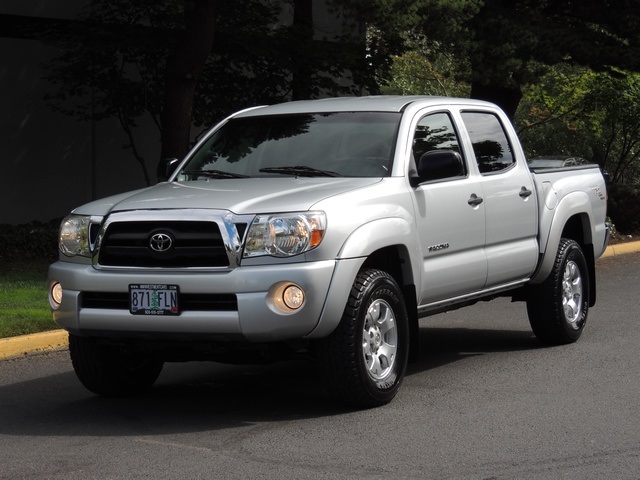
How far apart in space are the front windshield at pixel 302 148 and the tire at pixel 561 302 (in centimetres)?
220

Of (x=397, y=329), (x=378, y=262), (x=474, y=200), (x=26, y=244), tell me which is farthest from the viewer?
(x=26, y=244)

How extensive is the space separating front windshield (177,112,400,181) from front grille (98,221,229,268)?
120 cm

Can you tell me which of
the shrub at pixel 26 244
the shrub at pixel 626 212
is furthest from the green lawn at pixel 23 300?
the shrub at pixel 626 212

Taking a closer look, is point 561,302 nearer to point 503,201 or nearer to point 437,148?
point 503,201

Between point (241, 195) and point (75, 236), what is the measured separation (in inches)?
43.5

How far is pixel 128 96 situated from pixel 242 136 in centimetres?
1042

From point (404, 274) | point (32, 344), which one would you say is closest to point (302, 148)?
point (404, 274)

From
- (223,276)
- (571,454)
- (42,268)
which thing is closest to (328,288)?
(223,276)

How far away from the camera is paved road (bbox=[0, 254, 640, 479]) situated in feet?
20.4

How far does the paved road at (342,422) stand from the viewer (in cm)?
622

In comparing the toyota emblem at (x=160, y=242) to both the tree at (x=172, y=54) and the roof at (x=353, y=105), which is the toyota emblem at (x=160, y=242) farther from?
the tree at (x=172, y=54)

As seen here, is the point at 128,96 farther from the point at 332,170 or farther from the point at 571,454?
the point at 571,454

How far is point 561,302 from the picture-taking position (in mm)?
9891

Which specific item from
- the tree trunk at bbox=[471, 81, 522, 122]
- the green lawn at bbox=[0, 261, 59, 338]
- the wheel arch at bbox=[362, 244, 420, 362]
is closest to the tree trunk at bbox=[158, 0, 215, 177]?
the green lawn at bbox=[0, 261, 59, 338]
